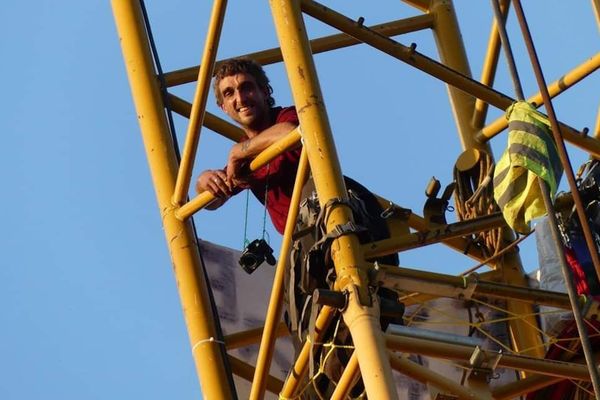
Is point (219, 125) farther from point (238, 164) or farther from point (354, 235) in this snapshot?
point (354, 235)

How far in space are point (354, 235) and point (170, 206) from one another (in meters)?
2.37

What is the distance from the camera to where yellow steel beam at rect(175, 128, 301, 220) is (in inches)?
428

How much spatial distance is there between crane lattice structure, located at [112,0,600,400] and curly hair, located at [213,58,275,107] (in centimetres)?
36

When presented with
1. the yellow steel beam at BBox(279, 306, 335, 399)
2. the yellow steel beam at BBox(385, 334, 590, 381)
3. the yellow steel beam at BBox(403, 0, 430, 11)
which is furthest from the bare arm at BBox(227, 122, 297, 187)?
the yellow steel beam at BBox(403, 0, 430, 11)

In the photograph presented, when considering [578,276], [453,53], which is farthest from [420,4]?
[578,276]

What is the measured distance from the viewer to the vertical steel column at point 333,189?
31.0ft

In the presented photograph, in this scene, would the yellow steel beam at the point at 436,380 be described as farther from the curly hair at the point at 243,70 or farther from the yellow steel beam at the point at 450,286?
the curly hair at the point at 243,70

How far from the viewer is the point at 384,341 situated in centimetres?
963

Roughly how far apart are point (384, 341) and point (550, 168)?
1387mm

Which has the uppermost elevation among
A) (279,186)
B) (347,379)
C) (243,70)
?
(243,70)

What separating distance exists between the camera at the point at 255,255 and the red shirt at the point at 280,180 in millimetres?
158

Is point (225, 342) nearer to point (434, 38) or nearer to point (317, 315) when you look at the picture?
point (317, 315)

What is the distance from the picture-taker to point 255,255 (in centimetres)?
1172

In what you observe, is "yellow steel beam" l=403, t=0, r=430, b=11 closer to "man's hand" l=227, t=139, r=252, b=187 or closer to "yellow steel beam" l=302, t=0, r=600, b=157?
"yellow steel beam" l=302, t=0, r=600, b=157
